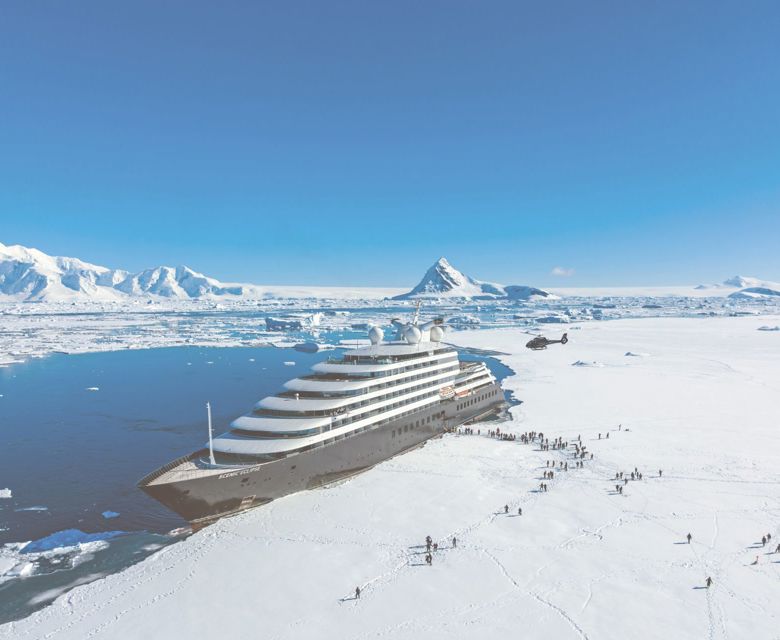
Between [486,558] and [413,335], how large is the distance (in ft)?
89.4

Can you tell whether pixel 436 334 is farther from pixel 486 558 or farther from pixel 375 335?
pixel 486 558

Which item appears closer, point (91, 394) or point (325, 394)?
point (325, 394)

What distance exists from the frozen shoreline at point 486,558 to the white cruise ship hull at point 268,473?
3.14 feet

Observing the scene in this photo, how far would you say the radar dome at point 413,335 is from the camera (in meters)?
50.8

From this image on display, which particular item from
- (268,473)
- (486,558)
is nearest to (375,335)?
(268,473)

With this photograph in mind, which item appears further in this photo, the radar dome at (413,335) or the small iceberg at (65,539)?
the radar dome at (413,335)

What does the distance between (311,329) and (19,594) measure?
485 ft

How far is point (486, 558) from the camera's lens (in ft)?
85.2

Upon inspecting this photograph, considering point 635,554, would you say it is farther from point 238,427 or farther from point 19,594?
point 19,594

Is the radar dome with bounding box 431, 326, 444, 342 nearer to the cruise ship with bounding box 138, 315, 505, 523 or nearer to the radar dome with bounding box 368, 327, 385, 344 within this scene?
the cruise ship with bounding box 138, 315, 505, 523

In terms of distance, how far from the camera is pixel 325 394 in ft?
128

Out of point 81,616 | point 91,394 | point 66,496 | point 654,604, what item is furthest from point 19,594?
point 91,394

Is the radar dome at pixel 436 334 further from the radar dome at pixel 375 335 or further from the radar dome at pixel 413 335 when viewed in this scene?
the radar dome at pixel 375 335

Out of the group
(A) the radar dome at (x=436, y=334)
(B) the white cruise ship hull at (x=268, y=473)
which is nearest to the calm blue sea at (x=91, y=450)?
(B) the white cruise ship hull at (x=268, y=473)
